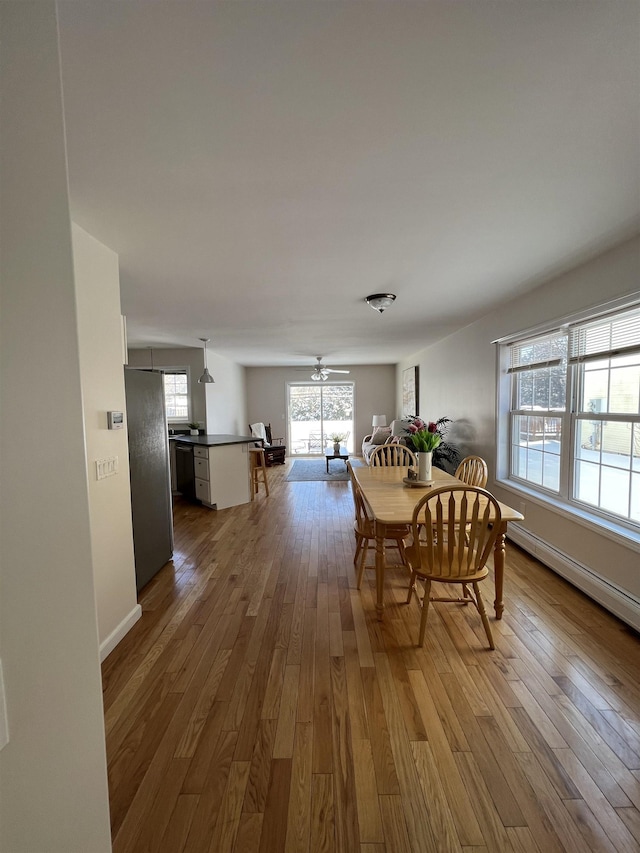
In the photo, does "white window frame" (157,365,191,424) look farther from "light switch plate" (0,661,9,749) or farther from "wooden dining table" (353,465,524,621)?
"light switch plate" (0,661,9,749)

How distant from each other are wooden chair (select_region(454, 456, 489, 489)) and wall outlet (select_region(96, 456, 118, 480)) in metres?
2.61

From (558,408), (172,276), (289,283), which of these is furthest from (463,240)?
(172,276)

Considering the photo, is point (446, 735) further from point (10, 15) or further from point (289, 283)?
point (289, 283)

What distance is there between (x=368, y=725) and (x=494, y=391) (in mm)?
3379

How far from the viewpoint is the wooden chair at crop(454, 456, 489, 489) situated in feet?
9.48

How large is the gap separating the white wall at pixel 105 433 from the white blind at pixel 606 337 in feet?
11.1

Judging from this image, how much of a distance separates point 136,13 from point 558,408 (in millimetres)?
3503

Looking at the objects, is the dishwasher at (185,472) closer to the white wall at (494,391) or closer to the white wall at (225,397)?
the white wall at (225,397)

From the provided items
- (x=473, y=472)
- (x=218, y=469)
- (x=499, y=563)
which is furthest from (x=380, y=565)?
(x=218, y=469)

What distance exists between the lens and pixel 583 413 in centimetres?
281

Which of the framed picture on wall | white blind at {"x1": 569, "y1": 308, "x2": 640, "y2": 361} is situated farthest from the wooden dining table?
the framed picture on wall

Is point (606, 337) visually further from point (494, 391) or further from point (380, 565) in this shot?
point (380, 565)

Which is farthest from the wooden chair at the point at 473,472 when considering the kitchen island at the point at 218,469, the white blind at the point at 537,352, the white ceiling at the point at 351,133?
the kitchen island at the point at 218,469

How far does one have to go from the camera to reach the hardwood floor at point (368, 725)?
1.24 meters
